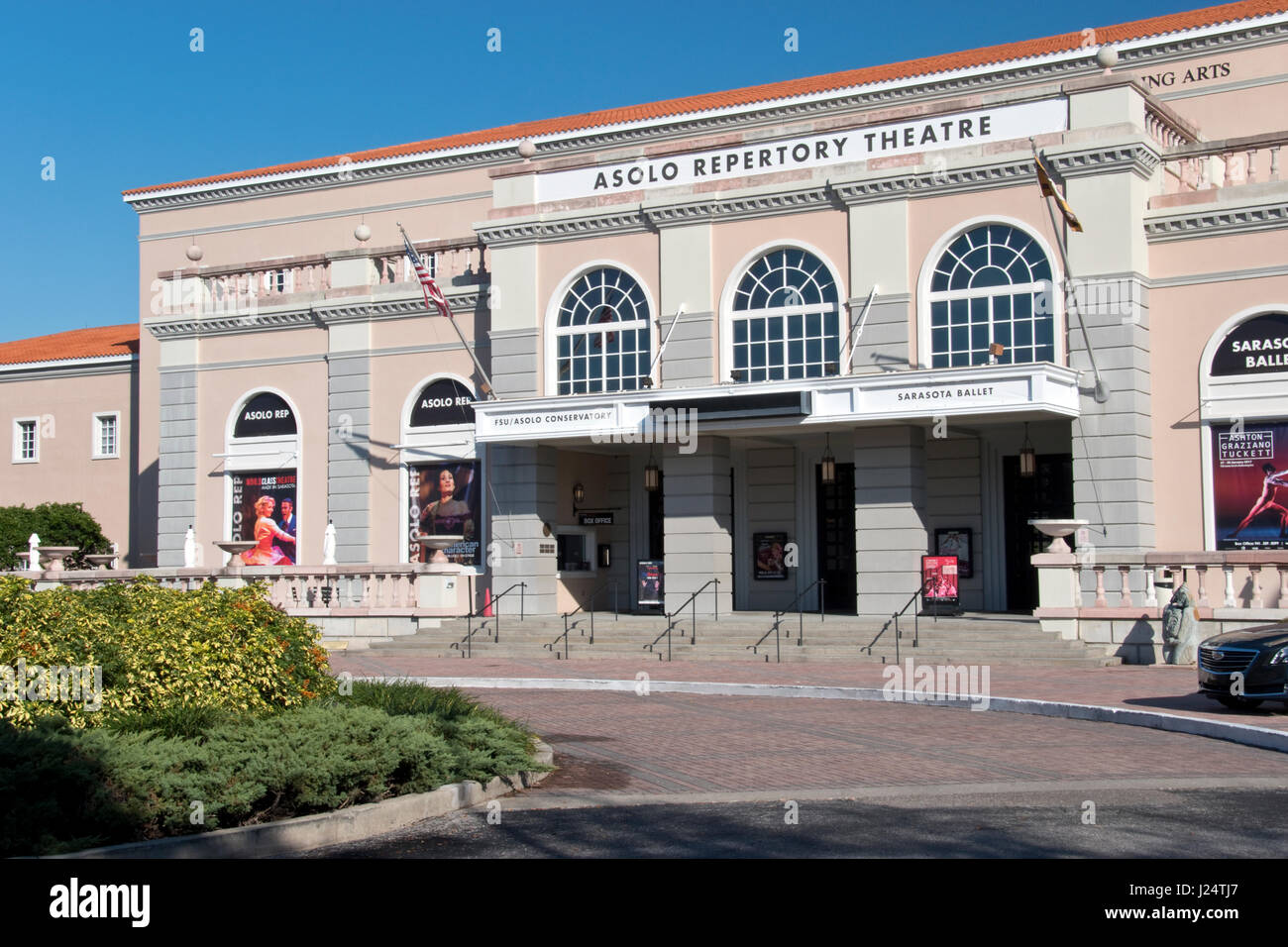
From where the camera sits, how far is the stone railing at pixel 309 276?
34312mm

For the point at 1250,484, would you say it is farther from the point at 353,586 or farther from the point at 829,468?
the point at 353,586

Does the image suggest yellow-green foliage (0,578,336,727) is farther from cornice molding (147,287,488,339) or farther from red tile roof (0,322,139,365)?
red tile roof (0,322,139,365)

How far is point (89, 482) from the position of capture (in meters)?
43.7

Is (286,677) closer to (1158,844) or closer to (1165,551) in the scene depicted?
(1158,844)

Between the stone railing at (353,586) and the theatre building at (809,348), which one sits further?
the stone railing at (353,586)

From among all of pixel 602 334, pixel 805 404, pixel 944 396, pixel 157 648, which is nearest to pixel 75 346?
pixel 602 334

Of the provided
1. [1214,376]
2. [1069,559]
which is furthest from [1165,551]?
[1214,376]

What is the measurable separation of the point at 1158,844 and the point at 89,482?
39.9 m

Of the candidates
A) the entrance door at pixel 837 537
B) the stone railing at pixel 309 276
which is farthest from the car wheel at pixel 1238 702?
the stone railing at pixel 309 276

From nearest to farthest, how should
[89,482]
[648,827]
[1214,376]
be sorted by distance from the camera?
1. [648,827]
2. [1214,376]
3. [89,482]

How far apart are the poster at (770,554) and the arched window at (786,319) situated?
4.30m

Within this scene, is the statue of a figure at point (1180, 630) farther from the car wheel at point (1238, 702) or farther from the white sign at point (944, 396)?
the car wheel at point (1238, 702)

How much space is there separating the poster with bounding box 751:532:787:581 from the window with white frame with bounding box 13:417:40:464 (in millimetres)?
24455

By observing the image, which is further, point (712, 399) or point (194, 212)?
point (194, 212)
